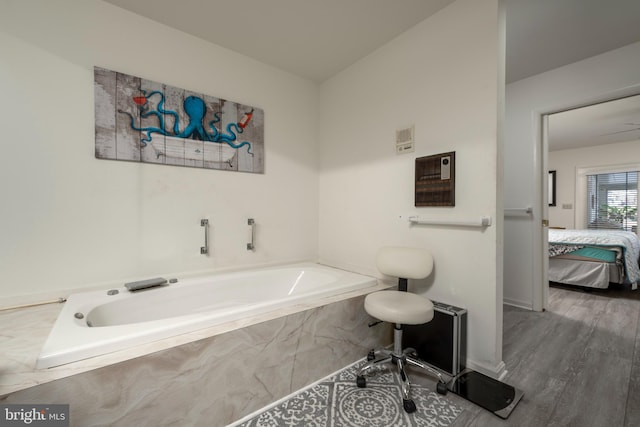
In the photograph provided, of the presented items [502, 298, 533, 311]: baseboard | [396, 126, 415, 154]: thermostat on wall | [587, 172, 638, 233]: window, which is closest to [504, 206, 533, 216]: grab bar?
[502, 298, 533, 311]: baseboard

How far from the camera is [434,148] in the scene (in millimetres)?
1969

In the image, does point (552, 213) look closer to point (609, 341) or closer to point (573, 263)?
point (573, 263)

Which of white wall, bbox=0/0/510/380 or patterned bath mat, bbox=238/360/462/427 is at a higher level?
white wall, bbox=0/0/510/380

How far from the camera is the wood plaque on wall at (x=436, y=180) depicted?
1854 millimetres

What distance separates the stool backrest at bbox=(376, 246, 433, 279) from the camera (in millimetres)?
1818

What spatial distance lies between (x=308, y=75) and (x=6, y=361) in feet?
9.57

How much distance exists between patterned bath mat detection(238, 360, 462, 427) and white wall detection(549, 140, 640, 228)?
6.35 meters

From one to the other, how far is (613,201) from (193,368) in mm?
7671

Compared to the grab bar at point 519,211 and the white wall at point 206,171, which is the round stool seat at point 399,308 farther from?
the grab bar at point 519,211

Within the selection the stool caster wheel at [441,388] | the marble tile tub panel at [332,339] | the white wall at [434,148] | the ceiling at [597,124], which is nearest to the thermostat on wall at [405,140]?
the white wall at [434,148]

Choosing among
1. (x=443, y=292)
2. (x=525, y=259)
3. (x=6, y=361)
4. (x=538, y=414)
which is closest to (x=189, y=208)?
(x=6, y=361)

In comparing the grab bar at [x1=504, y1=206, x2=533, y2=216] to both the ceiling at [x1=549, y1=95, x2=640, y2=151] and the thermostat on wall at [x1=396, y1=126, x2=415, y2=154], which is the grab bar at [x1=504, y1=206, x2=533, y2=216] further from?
the thermostat on wall at [x1=396, y1=126, x2=415, y2=154]

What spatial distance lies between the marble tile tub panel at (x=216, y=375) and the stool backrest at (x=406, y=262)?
35 centimetres

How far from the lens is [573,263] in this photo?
136 inches
